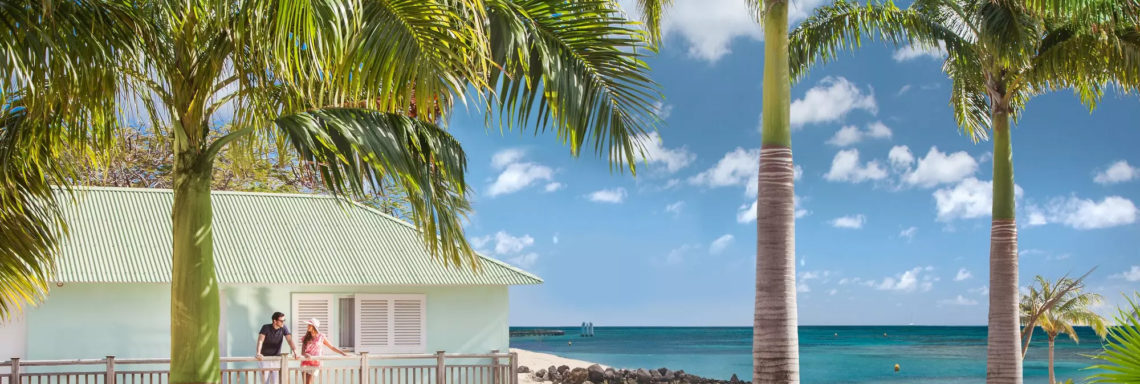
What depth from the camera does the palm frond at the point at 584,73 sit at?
8.60 meters

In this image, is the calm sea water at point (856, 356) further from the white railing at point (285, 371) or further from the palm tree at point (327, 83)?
the palm tree at point (327, 83)

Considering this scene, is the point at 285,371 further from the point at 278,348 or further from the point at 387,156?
the point at 387,156

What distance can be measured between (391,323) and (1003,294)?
37.0ft

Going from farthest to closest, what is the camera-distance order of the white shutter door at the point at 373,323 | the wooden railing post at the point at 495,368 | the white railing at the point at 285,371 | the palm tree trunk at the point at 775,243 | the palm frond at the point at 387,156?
the white shutter door at the point at 373,323, the wooden railing post at the point at 495,368, the white railing at the point at 285,371, the palm tree trunk at the point at 775,243, the palm frond at the point at 387,156

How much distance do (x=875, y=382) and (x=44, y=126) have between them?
63.4 metres

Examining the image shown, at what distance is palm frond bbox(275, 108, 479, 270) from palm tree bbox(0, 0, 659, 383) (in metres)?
0.02

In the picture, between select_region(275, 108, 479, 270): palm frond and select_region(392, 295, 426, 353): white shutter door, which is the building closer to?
select_region(392, 295, 426, 353): white shutter door

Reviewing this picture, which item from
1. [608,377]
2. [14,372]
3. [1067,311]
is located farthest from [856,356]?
[14,372]

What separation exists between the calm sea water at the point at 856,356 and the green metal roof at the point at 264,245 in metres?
44.3

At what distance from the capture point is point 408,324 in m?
21.4

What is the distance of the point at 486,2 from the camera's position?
855 cm

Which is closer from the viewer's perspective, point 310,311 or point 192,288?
point 192,288

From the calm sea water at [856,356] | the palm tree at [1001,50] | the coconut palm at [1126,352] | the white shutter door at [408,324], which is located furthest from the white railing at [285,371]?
the calm sea water at [856,356]

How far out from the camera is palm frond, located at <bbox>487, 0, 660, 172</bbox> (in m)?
8.60
